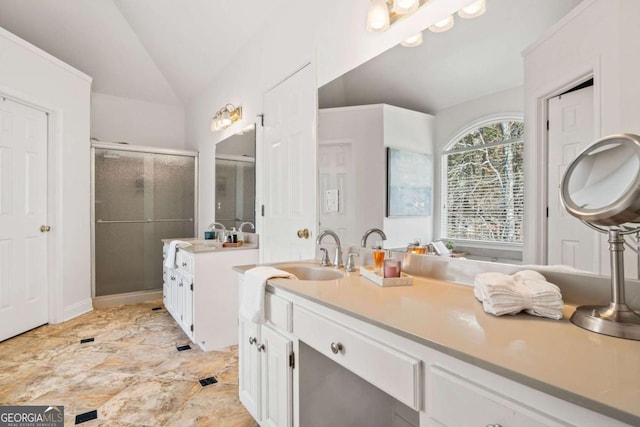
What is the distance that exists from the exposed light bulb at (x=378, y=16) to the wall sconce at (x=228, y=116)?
74.8 inches

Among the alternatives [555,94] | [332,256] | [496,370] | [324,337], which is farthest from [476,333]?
[332,256]

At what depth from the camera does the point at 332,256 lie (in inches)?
85.9

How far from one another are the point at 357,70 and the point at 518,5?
2.88ft

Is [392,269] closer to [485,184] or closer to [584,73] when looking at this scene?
[485,184]

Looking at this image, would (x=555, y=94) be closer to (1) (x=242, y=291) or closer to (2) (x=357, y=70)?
(2) (x=357, y=70)

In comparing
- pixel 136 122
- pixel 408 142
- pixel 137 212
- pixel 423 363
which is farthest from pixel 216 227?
pixel 423 363

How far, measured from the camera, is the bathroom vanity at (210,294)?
275 centimetres

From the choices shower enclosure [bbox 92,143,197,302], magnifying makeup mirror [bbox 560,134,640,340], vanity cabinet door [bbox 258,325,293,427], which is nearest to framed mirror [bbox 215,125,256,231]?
shower enclosure [bbox 92,143,197,302]

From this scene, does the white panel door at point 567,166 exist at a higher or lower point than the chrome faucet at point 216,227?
higher

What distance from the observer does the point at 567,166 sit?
1.12m

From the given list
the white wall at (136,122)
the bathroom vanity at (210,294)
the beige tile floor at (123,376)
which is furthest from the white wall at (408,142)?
the white wall at (136,122)

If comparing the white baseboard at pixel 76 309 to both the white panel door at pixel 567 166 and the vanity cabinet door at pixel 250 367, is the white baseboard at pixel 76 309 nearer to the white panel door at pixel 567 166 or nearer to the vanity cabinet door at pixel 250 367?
the vanity cabinet door at pixel 250 367

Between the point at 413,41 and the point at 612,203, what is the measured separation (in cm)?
117

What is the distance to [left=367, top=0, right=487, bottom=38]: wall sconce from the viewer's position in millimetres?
1510
